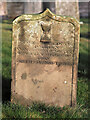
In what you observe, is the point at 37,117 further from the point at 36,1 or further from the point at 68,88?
the point at 36,1

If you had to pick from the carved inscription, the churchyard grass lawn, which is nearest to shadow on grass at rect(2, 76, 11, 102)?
the churchyard grass lawn

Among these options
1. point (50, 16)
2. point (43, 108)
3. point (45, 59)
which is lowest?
point (43, 108)

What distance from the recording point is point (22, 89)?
3.89 metres

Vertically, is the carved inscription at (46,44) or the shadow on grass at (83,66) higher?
the carved inscription at (46,44)

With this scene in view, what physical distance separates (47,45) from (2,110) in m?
1.41

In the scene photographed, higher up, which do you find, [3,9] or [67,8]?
[3,9]

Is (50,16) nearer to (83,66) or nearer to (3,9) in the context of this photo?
(83,66)

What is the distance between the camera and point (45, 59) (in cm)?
381

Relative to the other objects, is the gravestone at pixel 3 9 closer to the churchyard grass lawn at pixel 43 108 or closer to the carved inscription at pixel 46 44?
the churchyard grass lawn at pixel 43 108

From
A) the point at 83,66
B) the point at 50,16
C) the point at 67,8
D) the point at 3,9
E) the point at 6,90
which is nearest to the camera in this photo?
the point at 50,16

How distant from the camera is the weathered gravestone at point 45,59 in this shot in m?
3.75

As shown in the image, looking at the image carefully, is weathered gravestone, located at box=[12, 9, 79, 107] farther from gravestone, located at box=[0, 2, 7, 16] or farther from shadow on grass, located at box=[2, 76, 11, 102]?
gravestone, located at box=[0, 2, 7, 16]

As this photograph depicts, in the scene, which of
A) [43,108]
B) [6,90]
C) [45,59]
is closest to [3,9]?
[6,90]

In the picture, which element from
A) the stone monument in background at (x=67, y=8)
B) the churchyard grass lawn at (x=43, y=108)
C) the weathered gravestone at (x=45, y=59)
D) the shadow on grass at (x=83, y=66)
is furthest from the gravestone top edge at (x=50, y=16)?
the stone monument in background at (x=67, y=8)
